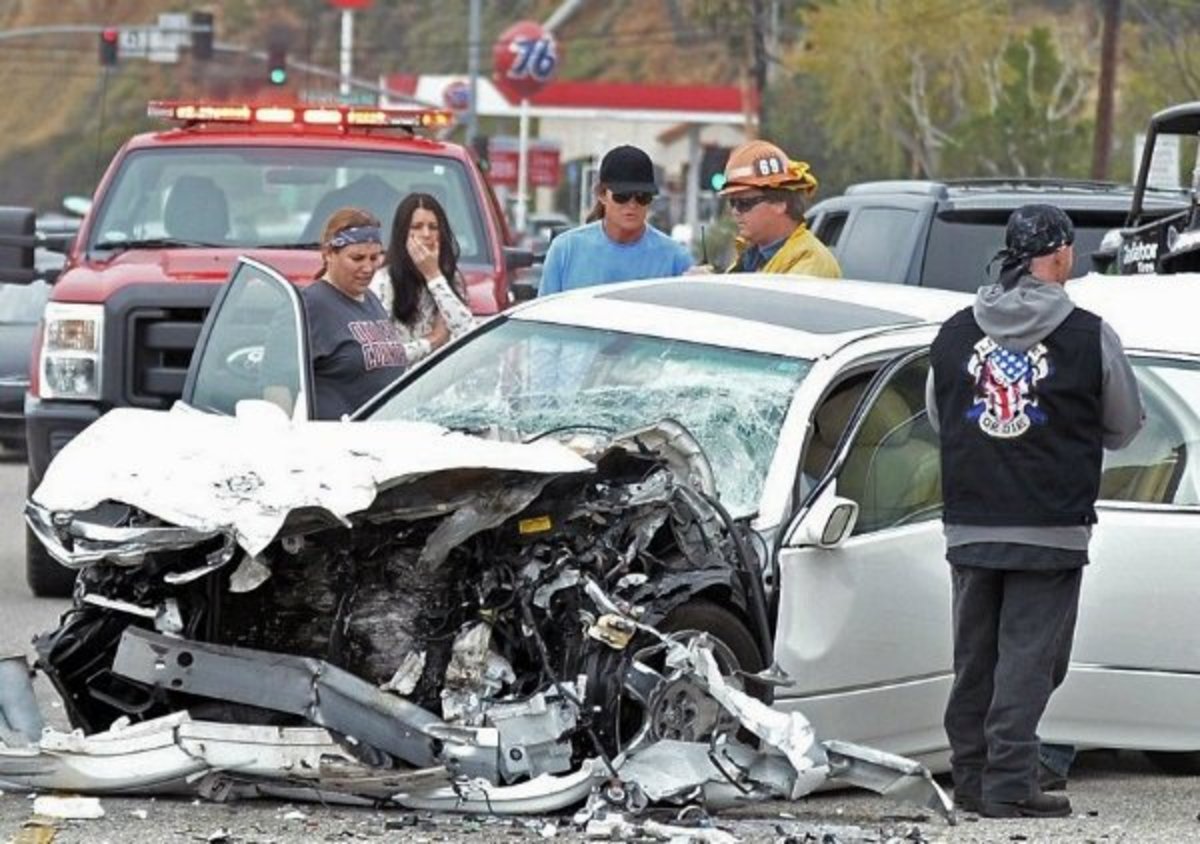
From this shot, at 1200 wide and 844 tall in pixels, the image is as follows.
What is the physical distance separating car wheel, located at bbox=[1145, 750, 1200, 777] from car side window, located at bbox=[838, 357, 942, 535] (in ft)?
4.31

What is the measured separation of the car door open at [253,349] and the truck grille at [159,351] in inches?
85.9

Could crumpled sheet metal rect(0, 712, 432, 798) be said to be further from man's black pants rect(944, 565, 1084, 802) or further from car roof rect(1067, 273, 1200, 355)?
car roof rect(1067, 273, 1200, 355)

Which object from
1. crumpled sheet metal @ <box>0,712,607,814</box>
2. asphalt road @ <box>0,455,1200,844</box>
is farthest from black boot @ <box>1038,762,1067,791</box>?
crumpled sheet metal @ <box>0,712,607,814</box>

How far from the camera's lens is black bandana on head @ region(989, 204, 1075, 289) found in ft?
26.5

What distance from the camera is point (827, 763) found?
7.51 m

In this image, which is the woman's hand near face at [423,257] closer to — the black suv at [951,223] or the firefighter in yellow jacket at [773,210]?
the firefighter in yellow jacket at [773,210]

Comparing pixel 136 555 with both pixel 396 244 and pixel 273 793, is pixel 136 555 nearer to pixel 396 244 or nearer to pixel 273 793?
pixel 273 793

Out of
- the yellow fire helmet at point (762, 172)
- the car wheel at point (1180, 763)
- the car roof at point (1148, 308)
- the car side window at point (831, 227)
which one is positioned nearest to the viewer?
the car roof at point (1148, 308)

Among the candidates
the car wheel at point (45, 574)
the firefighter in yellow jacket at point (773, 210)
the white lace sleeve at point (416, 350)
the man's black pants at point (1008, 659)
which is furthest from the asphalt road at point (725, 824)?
the car wheel at point (45, 574)

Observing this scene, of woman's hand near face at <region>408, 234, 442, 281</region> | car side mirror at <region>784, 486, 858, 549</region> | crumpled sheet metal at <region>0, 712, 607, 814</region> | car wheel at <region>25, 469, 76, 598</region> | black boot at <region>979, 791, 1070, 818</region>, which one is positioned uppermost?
woman's hand near face at <region>408, 234, 442, 281</region>

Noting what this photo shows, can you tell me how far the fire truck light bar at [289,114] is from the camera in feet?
46.5

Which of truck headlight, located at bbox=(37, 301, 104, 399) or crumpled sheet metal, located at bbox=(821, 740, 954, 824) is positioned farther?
truck headlight, located at bbox=(37, 301, 104, 399)

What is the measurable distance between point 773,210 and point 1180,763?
256cm

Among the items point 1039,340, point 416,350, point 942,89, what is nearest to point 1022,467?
point 1039,340
